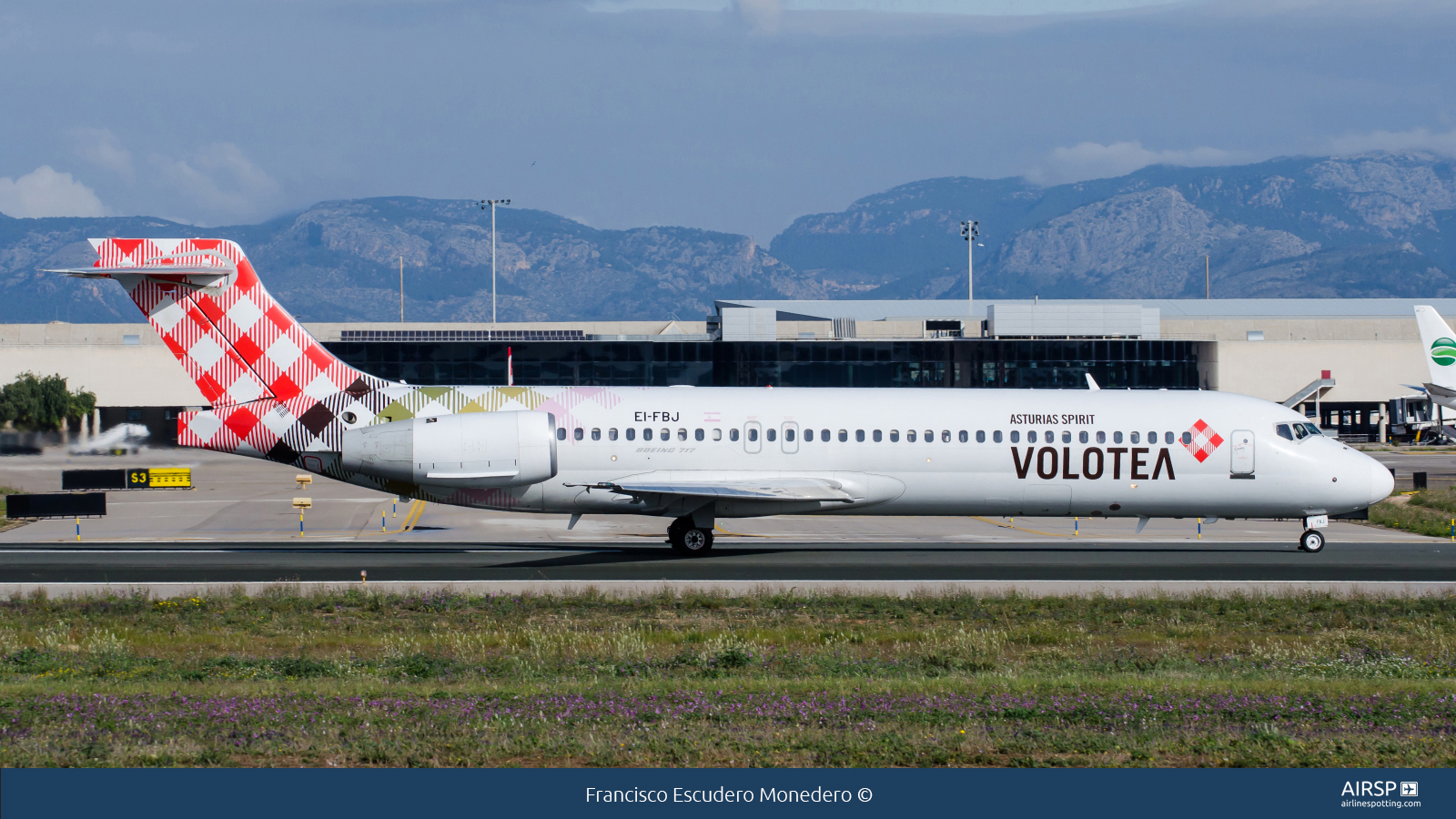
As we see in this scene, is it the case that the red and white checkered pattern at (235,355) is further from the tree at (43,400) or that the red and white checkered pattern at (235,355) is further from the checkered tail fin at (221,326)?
the tree at (43,400)

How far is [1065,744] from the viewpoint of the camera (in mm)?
10555

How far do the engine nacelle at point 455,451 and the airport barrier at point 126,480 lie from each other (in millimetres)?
18726

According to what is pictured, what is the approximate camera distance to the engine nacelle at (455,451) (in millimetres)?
25891


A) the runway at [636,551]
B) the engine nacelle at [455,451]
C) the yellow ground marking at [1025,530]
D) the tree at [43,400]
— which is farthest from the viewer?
the tree at [43,400]

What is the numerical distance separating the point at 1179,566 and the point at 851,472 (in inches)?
276

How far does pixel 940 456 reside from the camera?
2733 centimetres

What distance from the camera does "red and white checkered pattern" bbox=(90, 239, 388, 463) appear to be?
26.2m

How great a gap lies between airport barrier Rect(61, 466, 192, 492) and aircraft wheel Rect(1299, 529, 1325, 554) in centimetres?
3372

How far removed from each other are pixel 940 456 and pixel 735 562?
16.9ft

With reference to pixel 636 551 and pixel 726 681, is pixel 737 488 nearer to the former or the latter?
pixel 636 551

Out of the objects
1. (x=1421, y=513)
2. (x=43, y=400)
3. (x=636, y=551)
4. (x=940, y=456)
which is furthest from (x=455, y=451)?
(x=43, y=400)

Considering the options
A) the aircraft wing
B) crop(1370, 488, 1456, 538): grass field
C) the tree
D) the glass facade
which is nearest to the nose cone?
crop(1370, 488, 1456, 538): grass field

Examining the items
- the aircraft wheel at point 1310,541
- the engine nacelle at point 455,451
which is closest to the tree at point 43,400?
the engine nacelle at point 455,451

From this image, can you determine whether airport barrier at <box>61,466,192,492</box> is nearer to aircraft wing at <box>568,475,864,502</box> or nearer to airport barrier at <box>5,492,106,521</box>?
airport barrier at <box>5,492,106,521</box>
